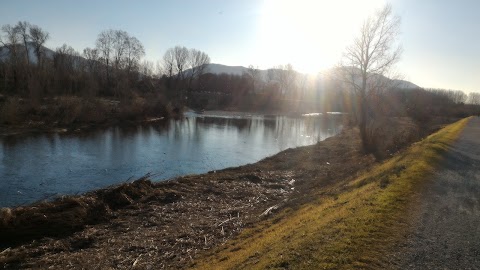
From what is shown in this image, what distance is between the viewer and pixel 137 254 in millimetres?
10062

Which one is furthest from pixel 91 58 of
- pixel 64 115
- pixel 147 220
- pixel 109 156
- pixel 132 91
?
pixel 147 220

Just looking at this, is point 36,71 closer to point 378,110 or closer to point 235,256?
point 378,110

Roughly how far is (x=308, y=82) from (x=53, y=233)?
13832cm

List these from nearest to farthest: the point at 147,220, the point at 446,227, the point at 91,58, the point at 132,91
Answer: 1. the point at 446,227
2. the point at 147,220
3. the point at 132,91
4. the point at 91,58

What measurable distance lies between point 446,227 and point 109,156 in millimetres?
22790

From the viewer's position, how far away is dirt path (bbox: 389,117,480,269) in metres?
6.27

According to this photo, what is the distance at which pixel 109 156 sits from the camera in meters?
25.9

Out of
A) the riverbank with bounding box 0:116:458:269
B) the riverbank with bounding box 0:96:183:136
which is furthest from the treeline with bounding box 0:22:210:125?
the riverbank with bounding box 0:116:458:269

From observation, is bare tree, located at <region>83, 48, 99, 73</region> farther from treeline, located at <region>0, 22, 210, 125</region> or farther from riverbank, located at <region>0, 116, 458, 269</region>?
riverbank, located at <region>0, 116, 458, 269</region>

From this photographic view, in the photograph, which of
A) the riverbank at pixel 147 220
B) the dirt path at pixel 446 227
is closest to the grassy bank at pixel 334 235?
the dirt path at pixel 446 227

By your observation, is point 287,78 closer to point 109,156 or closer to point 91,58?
point 91,58

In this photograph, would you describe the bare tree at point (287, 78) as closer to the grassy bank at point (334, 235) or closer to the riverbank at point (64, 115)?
the riverbank at point (64, 115)

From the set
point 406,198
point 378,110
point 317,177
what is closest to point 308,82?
point 378,110

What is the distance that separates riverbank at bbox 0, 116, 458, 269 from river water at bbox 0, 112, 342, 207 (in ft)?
10.8
